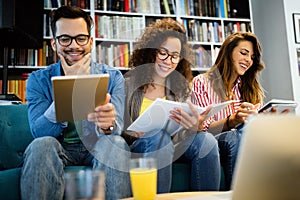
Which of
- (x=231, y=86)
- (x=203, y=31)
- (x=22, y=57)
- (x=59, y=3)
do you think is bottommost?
(x=231, y=86)

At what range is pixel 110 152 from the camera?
3.82 feet

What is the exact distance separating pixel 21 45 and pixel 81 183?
2266 mm

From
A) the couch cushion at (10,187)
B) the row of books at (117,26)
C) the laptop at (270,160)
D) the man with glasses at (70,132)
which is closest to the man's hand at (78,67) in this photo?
the man with glasses at (70,132)

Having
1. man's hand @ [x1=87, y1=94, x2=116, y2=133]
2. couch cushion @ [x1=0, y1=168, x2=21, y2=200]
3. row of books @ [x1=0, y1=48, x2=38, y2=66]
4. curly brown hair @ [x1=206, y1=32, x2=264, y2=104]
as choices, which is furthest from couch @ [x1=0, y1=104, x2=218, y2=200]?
row of books @ [x1=0, y1=48, x2=38, y2=66]

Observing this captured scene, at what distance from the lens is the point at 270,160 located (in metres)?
0.44

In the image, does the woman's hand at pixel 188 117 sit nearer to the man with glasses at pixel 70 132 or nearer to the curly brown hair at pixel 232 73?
the man with glasses at pixel 70 132

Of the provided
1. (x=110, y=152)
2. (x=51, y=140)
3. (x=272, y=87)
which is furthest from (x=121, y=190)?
(x=272, y=87)

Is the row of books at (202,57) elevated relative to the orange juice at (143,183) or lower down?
elevated

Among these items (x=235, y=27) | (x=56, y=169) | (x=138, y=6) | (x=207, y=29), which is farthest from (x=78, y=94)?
(x=235, y=27)

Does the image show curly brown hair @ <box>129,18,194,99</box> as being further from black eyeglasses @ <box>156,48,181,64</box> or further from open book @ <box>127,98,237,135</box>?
open book @ <box>127,98,237,135</box>

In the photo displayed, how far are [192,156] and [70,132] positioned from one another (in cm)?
53

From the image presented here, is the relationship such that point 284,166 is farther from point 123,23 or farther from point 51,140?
point 123,23

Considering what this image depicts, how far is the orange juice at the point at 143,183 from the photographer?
2.52 ft

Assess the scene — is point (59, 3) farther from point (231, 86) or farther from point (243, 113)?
point (243, 113)
